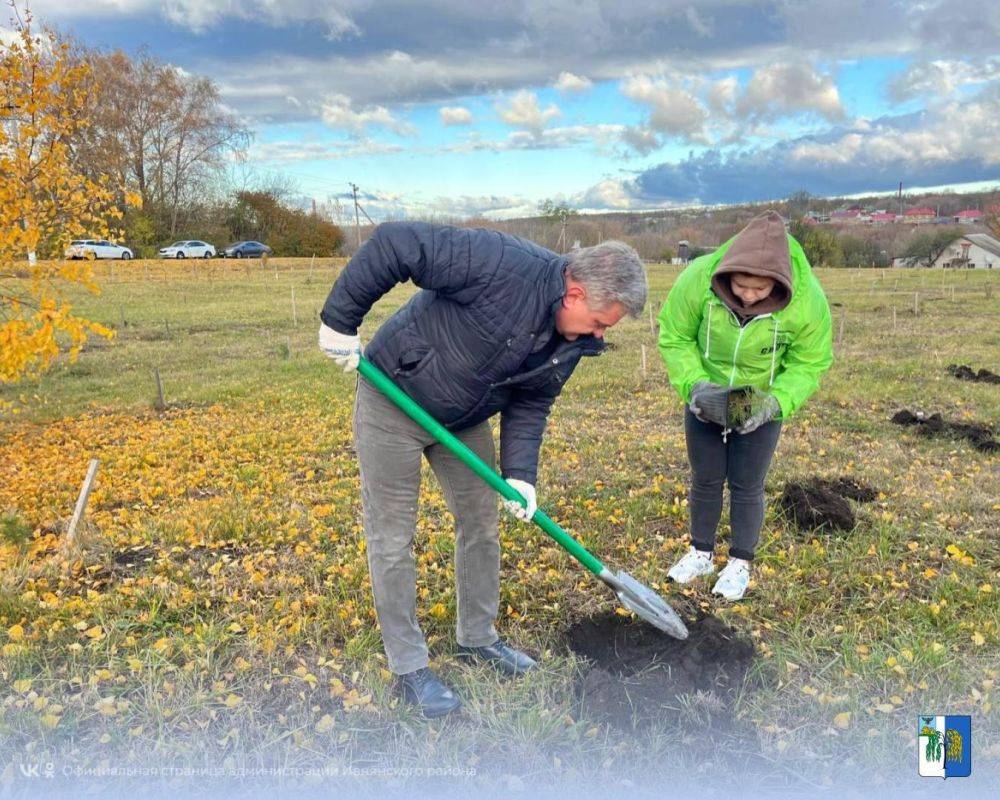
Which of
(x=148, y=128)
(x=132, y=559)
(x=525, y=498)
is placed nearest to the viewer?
(x=525, y=498)

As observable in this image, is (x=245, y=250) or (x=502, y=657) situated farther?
(x=245, y=250)

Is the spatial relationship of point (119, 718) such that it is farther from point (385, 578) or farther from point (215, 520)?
point (215, 520)

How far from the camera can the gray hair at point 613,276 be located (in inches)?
101

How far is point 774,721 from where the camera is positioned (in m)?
2.95

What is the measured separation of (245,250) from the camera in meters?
39.2

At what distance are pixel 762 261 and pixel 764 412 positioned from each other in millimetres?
722

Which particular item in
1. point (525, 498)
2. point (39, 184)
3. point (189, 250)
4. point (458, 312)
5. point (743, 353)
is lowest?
point (525, 498)

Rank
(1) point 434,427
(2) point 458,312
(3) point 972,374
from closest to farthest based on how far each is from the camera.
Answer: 1. (2) point 458,312
2. (1) point 434,427
3. (3) point 972,374

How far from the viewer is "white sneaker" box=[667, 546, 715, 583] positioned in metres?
4.04

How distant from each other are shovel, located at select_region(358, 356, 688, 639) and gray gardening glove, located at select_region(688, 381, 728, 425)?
2.86ft

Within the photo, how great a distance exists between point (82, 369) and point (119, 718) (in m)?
10.1

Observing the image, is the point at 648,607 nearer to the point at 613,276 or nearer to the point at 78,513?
the point at 613,276

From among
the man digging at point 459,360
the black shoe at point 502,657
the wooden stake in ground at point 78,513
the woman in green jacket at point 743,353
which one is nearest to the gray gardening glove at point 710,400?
the woman in green jacket at point 743,353

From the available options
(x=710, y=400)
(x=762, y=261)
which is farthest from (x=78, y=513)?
(x=762, y=261)
